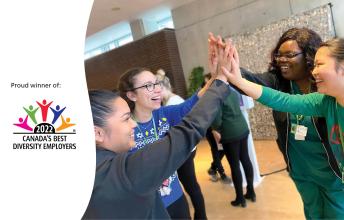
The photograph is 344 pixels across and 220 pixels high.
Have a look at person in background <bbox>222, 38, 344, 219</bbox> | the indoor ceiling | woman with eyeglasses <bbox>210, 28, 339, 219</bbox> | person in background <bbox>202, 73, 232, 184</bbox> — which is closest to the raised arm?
person in background <bbox>222, 38, 344, 219</bbox>

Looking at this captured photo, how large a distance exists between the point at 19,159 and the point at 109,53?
8149 mm

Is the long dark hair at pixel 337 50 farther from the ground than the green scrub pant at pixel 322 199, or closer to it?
farther from the ground

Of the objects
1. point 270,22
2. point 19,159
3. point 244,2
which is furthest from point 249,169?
point 244,2

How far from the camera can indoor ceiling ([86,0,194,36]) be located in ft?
19.3

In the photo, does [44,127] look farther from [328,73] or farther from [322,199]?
[322,199]

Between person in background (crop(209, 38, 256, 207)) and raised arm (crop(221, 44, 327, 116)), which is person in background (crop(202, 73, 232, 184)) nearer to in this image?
person in background (crop(209, 38, 256, 207))

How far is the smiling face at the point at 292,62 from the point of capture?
1.49 meters

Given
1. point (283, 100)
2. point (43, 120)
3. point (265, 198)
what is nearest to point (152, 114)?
point (283, 100)

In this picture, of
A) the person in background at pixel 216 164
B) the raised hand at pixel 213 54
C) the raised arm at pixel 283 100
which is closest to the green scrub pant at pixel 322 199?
the raised arm at pixel 283 100

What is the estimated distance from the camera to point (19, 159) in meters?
0.70

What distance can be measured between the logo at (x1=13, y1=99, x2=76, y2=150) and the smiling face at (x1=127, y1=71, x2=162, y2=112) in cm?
92

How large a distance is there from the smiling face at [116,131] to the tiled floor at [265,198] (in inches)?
88.8

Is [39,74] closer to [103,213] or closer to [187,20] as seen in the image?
[103,213]

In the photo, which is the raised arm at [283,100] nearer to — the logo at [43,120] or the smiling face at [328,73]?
the smiling face at [328,73]
